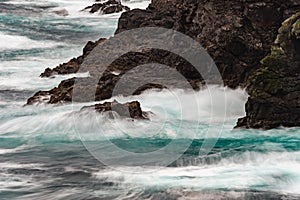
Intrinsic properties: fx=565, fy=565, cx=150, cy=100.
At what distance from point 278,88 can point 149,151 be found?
3.77 metres

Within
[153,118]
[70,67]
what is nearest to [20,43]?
[70,67]

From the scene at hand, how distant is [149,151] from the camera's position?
1255 cm

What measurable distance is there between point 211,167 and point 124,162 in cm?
177

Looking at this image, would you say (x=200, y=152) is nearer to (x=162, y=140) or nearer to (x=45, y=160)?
(x=162, y=140)

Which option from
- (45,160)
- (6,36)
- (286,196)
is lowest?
(286,196)

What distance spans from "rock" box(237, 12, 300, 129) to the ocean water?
1.34ft

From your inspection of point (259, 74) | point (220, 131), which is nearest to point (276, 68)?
point (259, 74)

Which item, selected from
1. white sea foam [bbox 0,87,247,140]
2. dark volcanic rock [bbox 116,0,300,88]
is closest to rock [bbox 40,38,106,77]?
white sea foam [bbox 0,87,247,140]

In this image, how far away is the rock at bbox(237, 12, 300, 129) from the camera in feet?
45.4

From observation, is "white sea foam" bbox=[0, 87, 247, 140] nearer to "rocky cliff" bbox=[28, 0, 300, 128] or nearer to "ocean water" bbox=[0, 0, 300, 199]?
"ocean water" bbox=[0, 0, 300, 199]

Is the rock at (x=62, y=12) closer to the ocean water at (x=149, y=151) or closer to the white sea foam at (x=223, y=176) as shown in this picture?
the ocean water at (x=149, y=151)

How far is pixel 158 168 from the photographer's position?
439 inches

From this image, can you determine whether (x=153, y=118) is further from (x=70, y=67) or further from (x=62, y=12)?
(x=62, y=12)

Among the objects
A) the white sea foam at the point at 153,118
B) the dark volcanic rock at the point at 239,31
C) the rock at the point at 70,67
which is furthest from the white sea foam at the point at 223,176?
the rock at the point at 70,67
